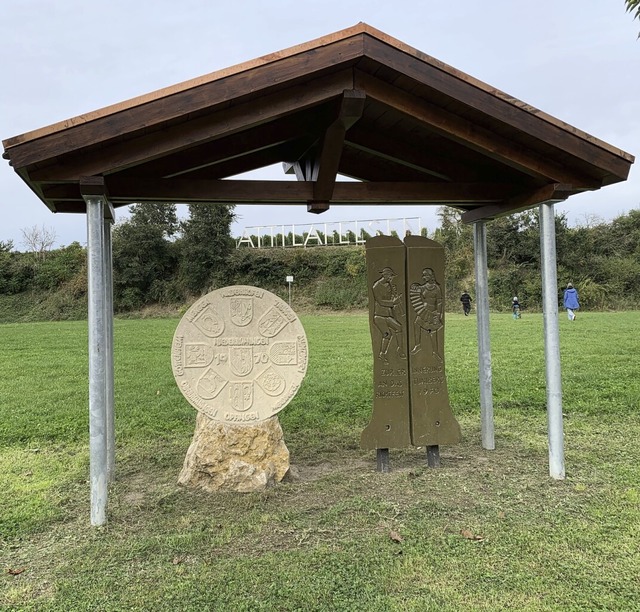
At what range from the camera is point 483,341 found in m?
5.64

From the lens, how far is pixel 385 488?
4.62 m

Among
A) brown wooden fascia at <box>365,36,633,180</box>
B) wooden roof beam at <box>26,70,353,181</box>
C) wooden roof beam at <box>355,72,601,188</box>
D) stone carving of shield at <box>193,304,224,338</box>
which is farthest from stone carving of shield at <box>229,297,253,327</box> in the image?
brown wooden fascia at <box>365,36,633,180</box>

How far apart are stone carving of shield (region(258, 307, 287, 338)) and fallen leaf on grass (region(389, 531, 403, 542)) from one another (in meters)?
1.99

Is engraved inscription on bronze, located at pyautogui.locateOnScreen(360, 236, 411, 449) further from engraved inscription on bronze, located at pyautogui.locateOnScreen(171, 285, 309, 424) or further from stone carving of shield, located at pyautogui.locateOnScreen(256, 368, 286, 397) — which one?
stone carving of shield, located at pyautogui.locateOnScreen(256, 368, 286, 397)

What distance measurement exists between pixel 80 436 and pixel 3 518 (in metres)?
2.53

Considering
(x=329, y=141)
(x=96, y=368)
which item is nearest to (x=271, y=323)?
(x=96, y=368)

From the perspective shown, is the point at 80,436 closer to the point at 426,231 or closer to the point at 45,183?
the point at 45,183

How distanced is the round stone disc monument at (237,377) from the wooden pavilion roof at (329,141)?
0.99 m

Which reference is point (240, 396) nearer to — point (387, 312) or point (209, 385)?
point (209, 385)

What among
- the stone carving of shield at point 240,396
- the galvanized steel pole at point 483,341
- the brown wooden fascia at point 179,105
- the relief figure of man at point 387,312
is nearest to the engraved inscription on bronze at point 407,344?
the relief figure of man at point 387,312

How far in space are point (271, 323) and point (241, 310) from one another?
0.96ft

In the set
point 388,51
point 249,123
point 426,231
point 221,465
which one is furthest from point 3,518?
point 426,231

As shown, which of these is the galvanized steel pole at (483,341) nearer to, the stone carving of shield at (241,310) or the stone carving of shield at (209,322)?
the stone carving of shield at (241,310)

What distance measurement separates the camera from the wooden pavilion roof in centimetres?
371
